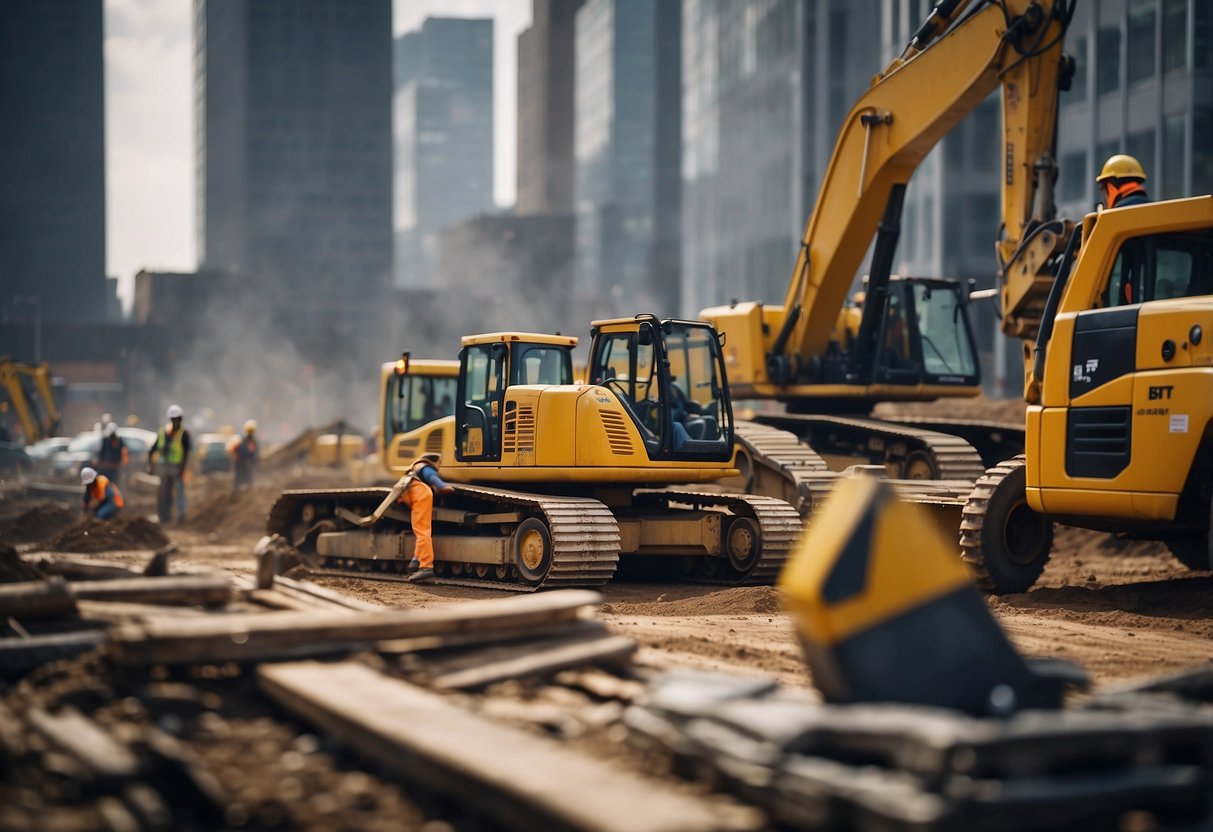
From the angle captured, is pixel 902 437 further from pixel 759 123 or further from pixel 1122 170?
pixel 759 123

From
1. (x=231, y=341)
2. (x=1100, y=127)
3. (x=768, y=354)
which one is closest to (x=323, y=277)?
(x=231, y=341)

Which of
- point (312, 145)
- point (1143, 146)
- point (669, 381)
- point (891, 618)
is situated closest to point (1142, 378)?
point (669, 381)

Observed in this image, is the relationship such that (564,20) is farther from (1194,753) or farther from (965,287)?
(1194,753)

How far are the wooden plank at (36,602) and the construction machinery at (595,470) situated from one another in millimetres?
6188

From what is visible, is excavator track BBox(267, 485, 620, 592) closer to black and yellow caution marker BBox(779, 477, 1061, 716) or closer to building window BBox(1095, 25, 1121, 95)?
black and yellow caution marker BBox(779, 477, 1061, 716)

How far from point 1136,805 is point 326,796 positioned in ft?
9.93

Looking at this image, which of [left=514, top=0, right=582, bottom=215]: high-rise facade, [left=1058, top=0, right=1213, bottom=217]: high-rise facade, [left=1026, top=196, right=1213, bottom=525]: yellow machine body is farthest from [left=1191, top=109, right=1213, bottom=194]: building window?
[left=514, top=0, right=582, bottom=215]: high-rise facade

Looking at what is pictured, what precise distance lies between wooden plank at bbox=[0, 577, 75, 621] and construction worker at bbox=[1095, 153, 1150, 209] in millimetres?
8888

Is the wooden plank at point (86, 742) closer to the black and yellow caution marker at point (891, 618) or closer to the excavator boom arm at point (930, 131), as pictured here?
the black and yellow caution marker at point (891, 618)

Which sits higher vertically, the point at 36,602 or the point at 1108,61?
the point at 1108,61

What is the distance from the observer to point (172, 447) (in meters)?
26.3

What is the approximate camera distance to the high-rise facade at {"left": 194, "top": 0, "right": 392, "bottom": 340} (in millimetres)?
116062

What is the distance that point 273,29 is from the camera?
122 meters

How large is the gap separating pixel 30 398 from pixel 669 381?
32.7m
